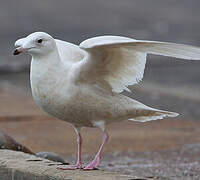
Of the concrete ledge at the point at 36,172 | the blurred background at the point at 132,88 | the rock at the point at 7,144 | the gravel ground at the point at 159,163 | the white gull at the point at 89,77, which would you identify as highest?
the white gull at the point at 89,77

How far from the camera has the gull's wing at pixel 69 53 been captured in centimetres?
778

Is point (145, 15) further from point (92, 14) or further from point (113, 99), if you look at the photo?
point (113, 99)

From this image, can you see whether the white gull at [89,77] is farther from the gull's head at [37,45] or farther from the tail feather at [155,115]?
the tail feather at [155,115]

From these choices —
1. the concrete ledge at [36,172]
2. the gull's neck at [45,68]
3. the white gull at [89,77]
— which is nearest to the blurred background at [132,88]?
the concrete ledge at [36,172]

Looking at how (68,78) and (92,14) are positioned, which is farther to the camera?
(92,14)

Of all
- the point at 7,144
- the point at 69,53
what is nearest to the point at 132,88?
the point at 7,144

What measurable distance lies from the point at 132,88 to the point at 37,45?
10070 mm

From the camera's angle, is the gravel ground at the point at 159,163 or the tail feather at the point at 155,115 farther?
the gravel ground at the point at 159,163

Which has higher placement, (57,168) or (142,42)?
(142,42)

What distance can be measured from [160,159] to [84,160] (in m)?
1.03

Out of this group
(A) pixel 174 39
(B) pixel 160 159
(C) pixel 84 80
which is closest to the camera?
(C) pixel 84 80

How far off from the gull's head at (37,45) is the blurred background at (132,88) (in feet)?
9.26

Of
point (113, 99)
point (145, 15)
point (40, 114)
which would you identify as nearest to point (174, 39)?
point (145, 15)

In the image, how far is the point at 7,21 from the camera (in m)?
26.8
